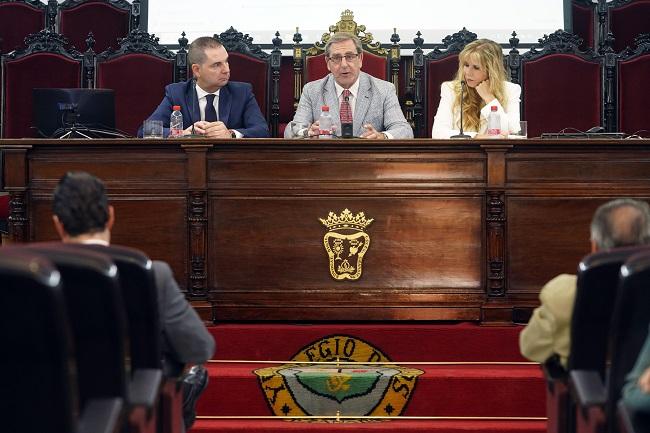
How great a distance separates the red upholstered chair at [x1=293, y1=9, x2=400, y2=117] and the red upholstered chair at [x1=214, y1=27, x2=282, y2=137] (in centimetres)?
14

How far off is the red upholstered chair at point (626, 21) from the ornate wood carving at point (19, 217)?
403 centimetres

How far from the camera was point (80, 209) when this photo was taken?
8.36ft

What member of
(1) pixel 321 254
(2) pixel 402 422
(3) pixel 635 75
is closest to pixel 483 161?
(1) pixel 321 254

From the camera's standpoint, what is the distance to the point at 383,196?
15.0 ft

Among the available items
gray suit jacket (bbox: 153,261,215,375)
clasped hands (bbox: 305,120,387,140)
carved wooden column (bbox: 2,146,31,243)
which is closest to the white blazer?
clasped hands (bbox: 305,120,387,140)

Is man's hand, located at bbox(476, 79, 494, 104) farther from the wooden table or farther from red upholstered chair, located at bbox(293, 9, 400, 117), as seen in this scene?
red upholstered chair, located at bbox(293, 9, 400, 117)

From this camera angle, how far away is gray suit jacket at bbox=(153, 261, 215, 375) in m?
2.64

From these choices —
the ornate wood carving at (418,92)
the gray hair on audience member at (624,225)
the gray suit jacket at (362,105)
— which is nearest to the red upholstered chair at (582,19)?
the ornate wood carving at (418,92)

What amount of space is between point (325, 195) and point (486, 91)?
1.20 m

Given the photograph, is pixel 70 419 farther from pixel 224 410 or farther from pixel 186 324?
pixel 224 410

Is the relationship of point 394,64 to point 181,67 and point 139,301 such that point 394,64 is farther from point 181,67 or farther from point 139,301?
point 139,301

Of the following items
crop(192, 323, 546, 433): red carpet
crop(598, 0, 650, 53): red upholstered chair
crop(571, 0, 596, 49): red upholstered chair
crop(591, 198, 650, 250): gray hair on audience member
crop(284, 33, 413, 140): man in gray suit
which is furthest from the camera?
crop(571, 0, 596, 49): red upholstered chair

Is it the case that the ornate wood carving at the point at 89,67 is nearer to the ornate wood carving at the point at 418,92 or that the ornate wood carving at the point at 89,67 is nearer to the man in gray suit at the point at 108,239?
the ornate wood carving at the point at 418,92

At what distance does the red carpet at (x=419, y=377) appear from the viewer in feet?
12.4
